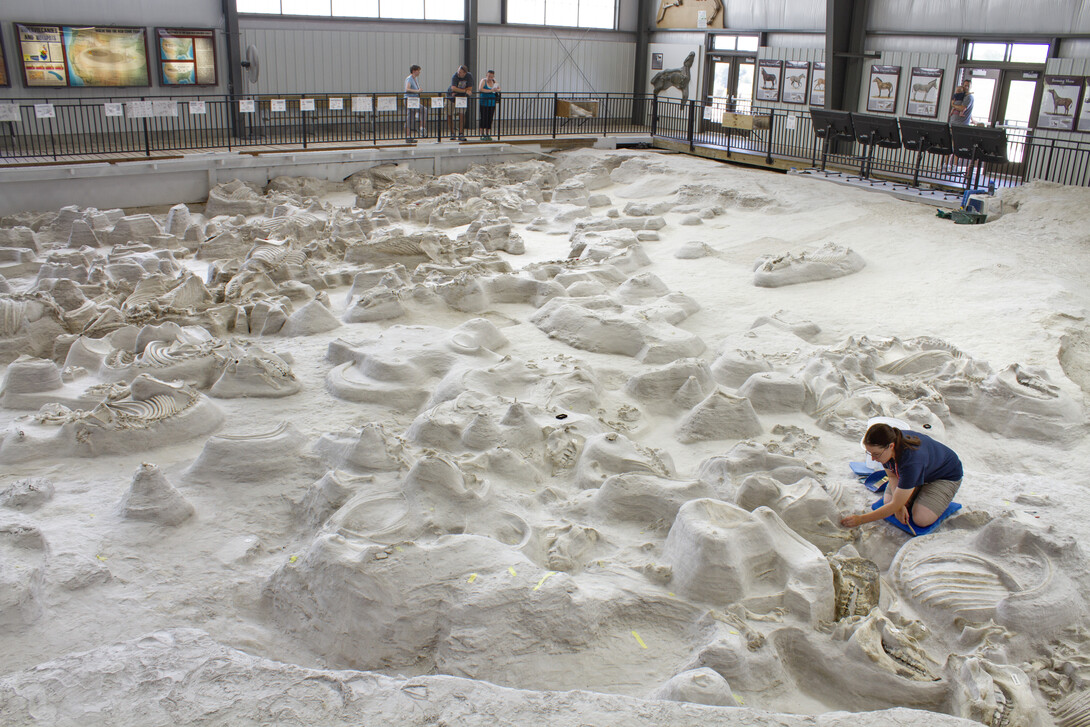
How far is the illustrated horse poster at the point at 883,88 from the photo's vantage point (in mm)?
13500

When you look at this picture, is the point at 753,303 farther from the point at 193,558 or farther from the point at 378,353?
the point at 193,558

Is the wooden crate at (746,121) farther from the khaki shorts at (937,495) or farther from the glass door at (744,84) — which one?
the khaki shorts at (937,495)

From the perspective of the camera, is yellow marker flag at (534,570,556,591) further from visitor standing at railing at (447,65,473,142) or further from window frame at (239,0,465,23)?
window frame at (239,0,465,23)

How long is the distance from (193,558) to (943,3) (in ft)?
43.4

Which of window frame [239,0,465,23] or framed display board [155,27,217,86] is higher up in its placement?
window frame [239,0,465,23]

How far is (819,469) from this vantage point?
15.0ft

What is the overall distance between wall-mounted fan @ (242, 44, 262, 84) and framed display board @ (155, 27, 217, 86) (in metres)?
0.52

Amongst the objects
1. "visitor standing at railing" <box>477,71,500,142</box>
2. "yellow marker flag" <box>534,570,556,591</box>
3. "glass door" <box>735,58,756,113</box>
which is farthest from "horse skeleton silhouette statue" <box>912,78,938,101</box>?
"yellow marker flag" <box>534,570,556,591</box>

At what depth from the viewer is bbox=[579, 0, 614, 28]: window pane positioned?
18.6m

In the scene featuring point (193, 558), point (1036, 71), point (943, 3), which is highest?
point (943, 3)

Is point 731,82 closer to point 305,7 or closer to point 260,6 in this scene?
point 305,7

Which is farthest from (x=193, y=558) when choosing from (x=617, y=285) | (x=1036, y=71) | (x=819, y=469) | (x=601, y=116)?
(x=601, y=116)

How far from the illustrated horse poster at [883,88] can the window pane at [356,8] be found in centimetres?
902

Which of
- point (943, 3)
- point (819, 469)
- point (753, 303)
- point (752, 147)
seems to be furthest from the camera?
point (752, 147)
